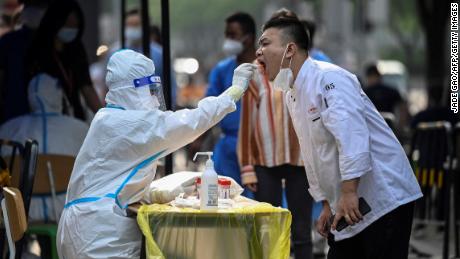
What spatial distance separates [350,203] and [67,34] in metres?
4.11

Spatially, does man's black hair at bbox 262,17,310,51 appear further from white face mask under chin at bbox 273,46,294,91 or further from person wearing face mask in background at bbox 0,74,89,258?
person wearing face mask in background at bbox 0,74,89,258

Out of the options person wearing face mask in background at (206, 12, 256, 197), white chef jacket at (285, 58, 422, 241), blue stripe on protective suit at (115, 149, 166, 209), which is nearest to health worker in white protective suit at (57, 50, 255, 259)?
blue stripe on protective suit at (115, 149, 166, 209)

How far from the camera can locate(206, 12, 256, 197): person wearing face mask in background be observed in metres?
8.66

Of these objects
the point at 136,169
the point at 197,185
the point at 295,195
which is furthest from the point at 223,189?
the point at 295,195

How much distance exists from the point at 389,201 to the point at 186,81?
31012mm

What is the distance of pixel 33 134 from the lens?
8.48m

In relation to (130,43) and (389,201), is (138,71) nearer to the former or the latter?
(389,201)

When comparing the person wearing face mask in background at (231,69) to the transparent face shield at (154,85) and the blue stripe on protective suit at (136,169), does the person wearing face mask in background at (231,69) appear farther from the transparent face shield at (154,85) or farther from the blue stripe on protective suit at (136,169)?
the blue stripe on protective suit at (136,169)

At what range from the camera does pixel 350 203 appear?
5238 mm

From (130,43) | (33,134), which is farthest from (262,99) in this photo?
(130,43)

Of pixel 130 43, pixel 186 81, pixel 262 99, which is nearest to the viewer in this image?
pixel 262 99

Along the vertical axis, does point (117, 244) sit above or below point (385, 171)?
below

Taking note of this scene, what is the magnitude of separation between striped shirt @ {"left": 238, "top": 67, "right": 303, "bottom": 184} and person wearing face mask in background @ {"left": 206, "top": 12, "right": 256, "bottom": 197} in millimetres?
621

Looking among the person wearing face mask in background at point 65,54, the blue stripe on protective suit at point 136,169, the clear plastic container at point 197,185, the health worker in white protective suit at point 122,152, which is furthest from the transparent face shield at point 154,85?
the person wearing face mask in background at point 65,54
